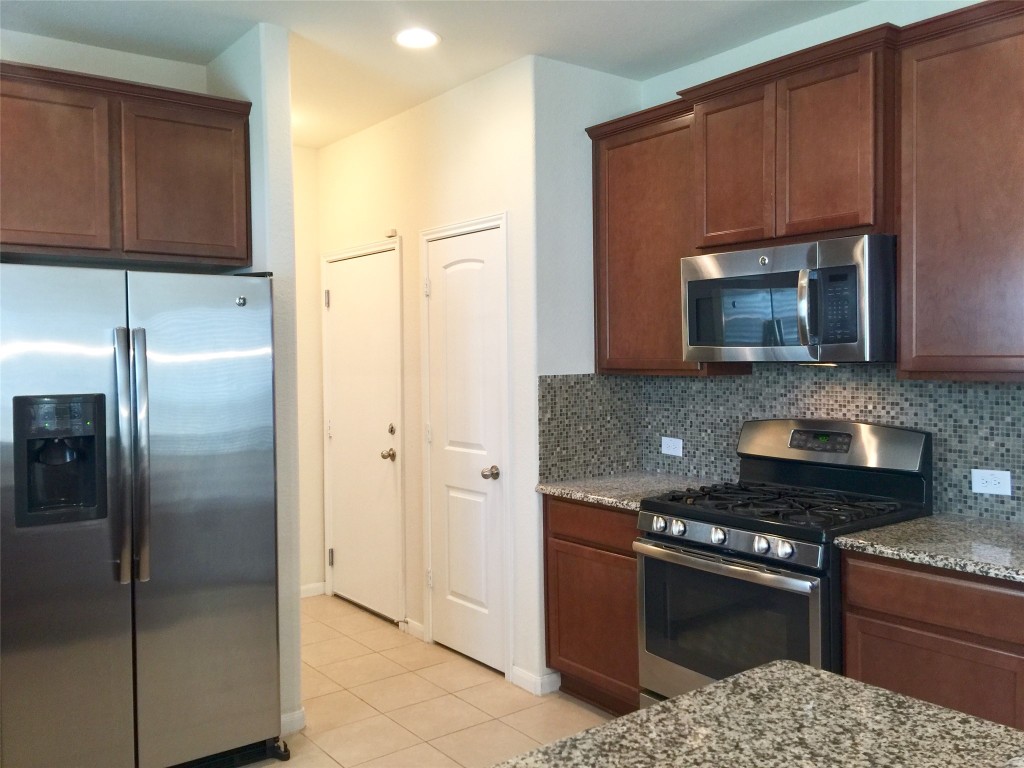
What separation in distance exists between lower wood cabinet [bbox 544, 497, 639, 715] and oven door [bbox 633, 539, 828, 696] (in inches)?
5.8

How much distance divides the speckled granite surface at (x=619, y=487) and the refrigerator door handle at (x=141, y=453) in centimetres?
154

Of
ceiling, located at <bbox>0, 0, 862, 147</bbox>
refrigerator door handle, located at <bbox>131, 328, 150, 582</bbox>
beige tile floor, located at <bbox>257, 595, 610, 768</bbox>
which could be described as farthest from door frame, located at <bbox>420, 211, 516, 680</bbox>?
refrigerator door handle, located at <bbox>131, 328, 150, 582</bbox>

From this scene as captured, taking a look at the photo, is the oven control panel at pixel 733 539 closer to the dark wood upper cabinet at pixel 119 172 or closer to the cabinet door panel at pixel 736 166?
the cabinet door panel at pixel 736 166

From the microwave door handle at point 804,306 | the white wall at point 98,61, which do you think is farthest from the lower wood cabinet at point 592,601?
the white wall at point 98,61

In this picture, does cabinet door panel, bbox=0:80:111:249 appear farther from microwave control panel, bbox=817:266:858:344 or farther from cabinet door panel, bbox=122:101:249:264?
microwave control panel, bbox=817:266:858:344

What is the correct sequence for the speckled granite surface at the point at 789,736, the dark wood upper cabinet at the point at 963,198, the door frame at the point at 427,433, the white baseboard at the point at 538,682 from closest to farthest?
the speckled granite surface at the point at 789,736, the dark wood upper cabinet at the point at 963,198, the white baseboard at the point at 538,682, the door frame at the point at 427,433

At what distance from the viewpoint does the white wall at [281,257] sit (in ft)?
10.3

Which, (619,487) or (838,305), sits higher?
(838,305)

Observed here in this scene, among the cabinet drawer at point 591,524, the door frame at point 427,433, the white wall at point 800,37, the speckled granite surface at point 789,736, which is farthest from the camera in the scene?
the door frame at point 427,433

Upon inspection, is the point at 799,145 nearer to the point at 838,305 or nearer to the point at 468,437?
the point at 838,305

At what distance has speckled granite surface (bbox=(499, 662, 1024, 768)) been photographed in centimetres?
104

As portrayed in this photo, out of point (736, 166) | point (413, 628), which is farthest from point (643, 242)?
point (413, 628)

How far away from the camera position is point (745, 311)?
2980mm

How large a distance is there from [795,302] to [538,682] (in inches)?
75.1
